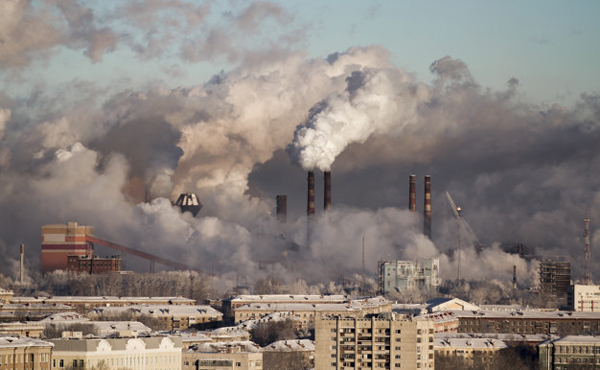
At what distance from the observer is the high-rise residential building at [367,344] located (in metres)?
71.8

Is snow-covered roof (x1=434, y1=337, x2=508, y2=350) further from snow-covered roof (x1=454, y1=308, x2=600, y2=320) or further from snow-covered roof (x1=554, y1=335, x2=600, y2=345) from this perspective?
snow-covered roof (x1=454, y1=308, x2=600, y2=320)

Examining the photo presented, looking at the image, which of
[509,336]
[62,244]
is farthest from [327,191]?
[509,336]

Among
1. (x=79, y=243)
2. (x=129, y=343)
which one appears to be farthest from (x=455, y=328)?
(x=129, y=343)

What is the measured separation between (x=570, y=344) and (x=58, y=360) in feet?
111

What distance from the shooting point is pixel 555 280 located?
5753 inches

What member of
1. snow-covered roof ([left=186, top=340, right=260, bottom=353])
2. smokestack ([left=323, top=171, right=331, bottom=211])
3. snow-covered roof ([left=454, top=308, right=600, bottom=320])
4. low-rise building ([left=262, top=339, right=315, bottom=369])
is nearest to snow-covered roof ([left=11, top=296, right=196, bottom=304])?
smokestack ([left=323, top=171, right=331, bottom=211])

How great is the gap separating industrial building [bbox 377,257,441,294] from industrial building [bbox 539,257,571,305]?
8.61 m

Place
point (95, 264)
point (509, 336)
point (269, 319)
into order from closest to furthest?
point (509, 336) < point (269, 319) < point (95, 264)

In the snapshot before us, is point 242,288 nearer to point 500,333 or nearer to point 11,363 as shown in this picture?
point 500,333

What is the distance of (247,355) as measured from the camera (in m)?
82.8

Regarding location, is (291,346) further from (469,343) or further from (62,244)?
(62,244)

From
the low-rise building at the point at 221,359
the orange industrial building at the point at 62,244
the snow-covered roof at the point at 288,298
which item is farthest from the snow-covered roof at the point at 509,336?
the orange industrial building at the point at 62,244

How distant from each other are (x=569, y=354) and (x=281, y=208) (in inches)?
1936

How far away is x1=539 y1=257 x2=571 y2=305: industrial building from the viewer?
144 meters
